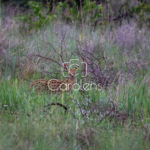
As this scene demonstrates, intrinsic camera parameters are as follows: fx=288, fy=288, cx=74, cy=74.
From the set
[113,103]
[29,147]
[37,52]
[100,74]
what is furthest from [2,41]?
[29,147]

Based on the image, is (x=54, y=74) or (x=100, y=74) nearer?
(x=100, y=74)

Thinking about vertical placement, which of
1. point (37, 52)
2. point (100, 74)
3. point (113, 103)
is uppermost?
point (37, 52)

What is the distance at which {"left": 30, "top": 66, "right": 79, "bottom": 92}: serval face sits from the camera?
4.77 meters

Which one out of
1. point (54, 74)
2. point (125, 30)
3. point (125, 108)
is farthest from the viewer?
point (125, 30)

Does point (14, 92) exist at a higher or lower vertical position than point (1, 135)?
higher

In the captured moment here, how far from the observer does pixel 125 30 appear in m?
8.03

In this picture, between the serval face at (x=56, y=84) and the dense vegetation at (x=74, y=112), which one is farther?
the serval face at (x=56, y=84)

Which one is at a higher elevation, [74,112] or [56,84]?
[56,84]

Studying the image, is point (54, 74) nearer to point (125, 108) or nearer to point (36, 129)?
point (125, 108)

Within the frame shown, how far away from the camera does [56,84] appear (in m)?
5.08

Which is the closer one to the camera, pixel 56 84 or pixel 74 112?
pixel 74 112

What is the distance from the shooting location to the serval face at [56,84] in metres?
4.77

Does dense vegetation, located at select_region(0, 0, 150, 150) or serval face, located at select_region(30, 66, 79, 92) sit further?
serval face, located at select_region(30, 66, 79, 92)

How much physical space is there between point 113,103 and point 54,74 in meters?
2.11
